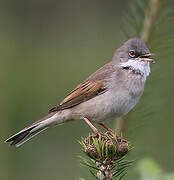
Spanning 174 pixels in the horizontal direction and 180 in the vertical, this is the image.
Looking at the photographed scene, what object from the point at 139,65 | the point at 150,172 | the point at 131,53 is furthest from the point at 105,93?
the point at 150,172

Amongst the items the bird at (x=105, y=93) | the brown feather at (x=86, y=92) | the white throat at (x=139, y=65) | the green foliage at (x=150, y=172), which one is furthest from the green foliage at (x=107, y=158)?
the brown feather at (x=86, y=92)

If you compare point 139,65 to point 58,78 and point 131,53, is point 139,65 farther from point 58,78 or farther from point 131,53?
point 58,78

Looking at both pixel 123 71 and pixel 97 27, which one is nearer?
pixel 123 71

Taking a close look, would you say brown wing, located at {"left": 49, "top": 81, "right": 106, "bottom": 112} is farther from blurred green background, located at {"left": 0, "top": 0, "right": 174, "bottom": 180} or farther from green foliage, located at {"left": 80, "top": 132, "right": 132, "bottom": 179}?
green foliage, located at {"left": 80, "top": 132, "right": 132, "bottom": 179}

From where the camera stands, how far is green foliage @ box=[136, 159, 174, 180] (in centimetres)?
336

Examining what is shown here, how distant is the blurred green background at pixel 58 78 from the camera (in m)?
4.98

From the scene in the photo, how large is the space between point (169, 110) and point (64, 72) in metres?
1.76

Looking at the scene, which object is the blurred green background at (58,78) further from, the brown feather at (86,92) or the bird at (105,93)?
the brown feather at (86,92)

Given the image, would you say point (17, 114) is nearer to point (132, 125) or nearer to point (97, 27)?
point (132, 125)

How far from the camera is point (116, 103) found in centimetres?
539

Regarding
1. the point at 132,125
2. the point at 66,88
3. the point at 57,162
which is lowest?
the point at 132,125

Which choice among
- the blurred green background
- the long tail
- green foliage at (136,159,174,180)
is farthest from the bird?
green foliage at (136,159,174,180)

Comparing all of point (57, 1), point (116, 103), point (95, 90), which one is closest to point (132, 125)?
point (116, 103)

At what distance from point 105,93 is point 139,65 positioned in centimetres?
55
